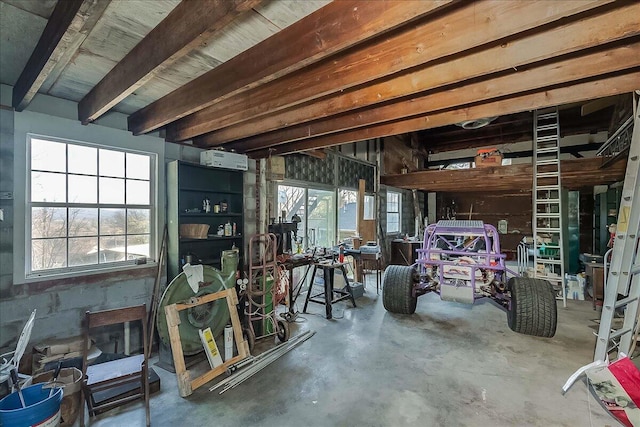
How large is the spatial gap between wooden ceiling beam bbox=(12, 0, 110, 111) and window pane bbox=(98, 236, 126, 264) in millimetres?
1423

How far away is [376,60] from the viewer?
5.96ft

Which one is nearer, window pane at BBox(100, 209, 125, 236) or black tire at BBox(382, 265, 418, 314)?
window pane at BBox(100, 209, 125, 236)

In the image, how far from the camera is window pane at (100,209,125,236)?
9.99 feet

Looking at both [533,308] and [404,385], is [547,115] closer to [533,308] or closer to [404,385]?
[533,308]

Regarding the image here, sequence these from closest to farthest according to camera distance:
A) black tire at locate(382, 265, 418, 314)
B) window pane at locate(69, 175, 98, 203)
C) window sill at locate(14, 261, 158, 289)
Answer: window sill at locate(14, 261, 158, 289), window pane at locate(69, 175, 98, 203), black tire at locate(382, 265, 418, 314)

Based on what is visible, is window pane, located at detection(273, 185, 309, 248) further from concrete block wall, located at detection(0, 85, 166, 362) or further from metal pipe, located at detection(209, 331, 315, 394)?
concrete block wall, located at detection(0, 85, 166, 362)

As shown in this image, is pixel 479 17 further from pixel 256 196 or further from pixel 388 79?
pixel 256 196

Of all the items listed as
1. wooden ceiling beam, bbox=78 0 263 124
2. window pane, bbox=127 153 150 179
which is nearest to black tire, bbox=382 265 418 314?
window pane, bbox=127 153 150 179

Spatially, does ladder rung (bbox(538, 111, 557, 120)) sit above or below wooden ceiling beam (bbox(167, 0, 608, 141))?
above

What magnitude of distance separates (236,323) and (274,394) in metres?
0.83

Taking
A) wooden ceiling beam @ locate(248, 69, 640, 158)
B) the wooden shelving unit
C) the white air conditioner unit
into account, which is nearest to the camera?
wooden ceiling beam @ locate(248, 69, 640, 158)

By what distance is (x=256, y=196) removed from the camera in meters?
4.45

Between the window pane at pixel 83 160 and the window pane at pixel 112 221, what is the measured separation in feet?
1.38

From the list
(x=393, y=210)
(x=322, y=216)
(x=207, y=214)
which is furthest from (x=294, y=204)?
(x=393, y=210)
